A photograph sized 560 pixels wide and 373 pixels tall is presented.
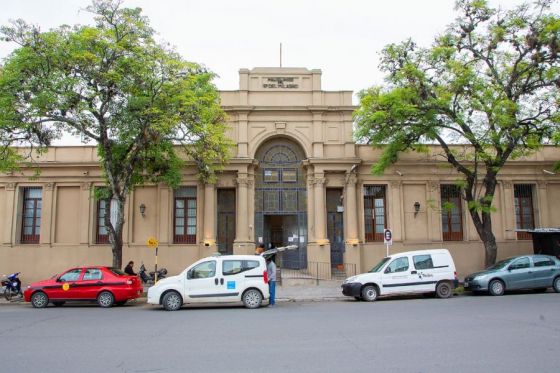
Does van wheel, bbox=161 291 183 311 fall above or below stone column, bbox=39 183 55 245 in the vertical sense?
below

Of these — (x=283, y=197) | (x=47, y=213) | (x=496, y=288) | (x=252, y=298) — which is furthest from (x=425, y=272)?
(x=47, y=213)

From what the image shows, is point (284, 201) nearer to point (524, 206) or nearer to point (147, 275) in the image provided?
point (147, 275)

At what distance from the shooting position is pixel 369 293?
1602cm

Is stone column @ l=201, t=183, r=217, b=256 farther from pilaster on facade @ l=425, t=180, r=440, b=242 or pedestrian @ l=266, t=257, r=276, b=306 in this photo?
pilaster on facade @ l=425, t=180, r=440, b=242

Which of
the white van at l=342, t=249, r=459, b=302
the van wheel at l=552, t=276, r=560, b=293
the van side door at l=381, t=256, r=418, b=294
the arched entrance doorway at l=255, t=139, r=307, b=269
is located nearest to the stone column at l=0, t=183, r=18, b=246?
the arched entrance doorway at l=255, t=139, r=307, b=269

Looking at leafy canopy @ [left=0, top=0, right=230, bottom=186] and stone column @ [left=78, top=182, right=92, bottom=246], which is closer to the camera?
leafy canopy @ [left=0, top=0, right=230, bottom=186]

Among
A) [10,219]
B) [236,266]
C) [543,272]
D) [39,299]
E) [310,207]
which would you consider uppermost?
[310,207]

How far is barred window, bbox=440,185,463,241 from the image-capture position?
938 inches

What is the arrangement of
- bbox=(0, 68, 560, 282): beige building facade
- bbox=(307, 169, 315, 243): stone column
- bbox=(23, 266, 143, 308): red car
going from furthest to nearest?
bbox=(307, 169, 315, 243): stone column → bbox=(0, 68, 560, 282): beige building facade → bbox=(23, 266, 143, 308): red car

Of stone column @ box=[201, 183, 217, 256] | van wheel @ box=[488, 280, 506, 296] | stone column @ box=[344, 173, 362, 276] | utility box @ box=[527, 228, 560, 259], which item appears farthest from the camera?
stone column @ box=[344, 173, 362, 276]

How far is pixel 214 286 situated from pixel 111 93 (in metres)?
8.19

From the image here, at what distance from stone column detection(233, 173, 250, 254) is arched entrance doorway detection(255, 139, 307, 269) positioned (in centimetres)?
95

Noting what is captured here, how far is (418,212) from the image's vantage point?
23.5m

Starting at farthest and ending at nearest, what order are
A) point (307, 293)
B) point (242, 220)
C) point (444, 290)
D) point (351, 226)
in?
point (351, 226) < point (242, 220) < point (307, 293) < point (444, 290)
